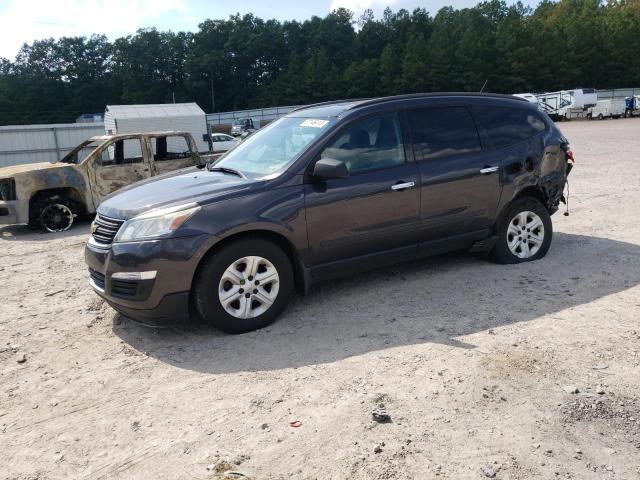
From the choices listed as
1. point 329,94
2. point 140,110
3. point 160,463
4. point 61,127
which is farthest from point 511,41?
point 160,463

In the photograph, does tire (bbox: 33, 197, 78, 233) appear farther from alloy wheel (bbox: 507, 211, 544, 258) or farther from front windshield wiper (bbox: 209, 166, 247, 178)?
alloy wheel (bbox: 507, 211, 544, 258)

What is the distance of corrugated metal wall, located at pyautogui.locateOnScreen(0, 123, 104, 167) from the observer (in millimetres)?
19328

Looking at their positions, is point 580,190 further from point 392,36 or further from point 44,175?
point 392,36

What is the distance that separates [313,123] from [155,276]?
82.1 inches

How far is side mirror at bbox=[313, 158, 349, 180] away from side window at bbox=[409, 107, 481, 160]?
1060mm

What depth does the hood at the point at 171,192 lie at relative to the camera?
4.50 m

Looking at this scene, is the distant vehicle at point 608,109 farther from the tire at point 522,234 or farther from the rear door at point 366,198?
the rear door at point 366,198

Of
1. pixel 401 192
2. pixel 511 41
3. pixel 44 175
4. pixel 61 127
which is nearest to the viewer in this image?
pixel 401 192

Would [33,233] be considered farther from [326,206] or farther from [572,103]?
[572,103]

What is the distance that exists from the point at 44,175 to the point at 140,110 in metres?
17.9

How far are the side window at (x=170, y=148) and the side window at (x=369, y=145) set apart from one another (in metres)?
6.37

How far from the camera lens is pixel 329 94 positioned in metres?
95.9

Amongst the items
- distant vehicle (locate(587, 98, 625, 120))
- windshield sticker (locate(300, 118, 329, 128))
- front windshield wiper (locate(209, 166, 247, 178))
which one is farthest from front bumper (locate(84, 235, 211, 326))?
distant vehicle (locate(587, 98, 625, 120))

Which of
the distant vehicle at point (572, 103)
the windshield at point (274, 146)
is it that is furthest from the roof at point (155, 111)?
the distant vehicle at point (572, 103)
